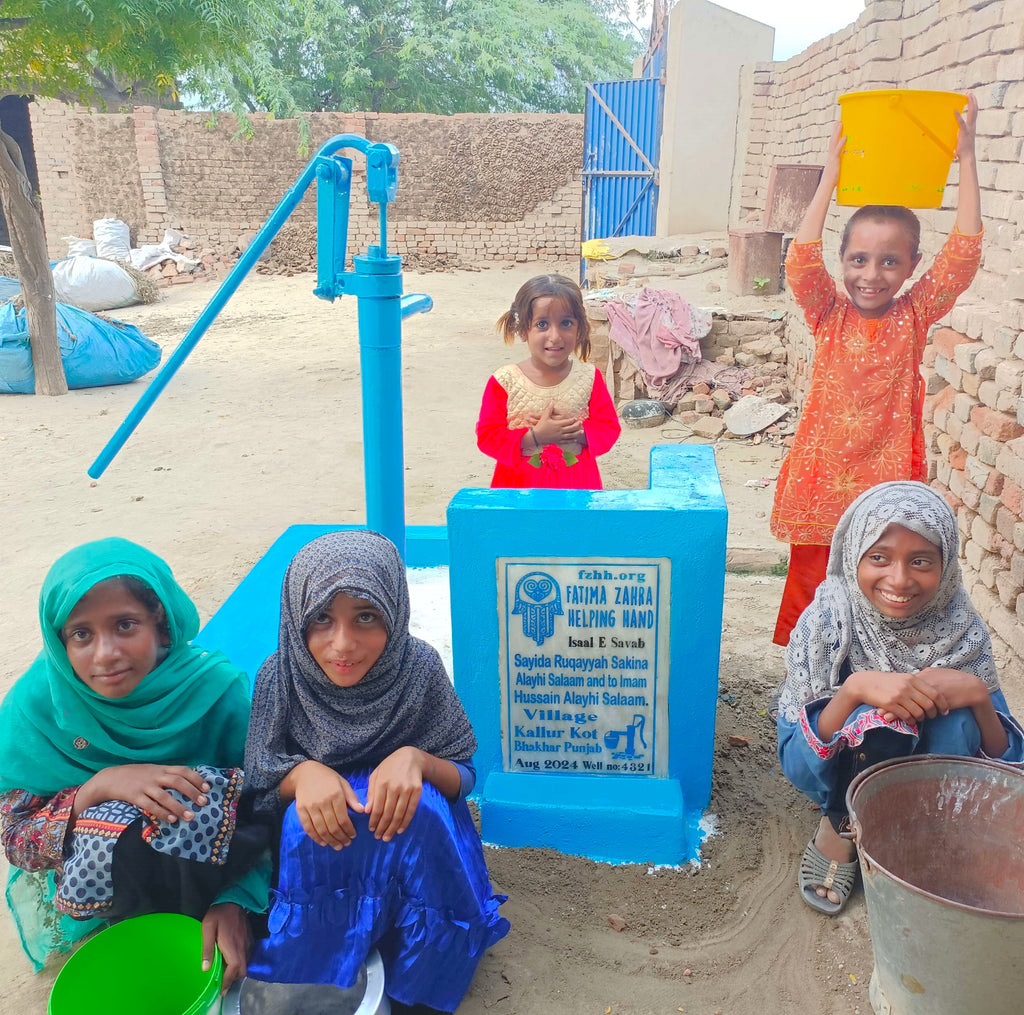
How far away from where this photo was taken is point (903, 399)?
2.45 m

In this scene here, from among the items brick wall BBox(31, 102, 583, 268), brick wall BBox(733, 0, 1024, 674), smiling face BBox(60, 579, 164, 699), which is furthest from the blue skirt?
brick wall BBox(31, 102, 583, 268)

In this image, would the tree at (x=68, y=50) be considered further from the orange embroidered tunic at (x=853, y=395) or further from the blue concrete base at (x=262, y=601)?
the orange embroidered tunic at (x=853, y=395)

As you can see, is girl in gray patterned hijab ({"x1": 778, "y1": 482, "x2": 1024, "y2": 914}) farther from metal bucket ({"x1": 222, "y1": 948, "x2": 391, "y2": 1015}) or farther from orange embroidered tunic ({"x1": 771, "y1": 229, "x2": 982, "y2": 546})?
metal bucket ({"x1": 222, "y1": 948, "x2": 391, "y2": 1015})

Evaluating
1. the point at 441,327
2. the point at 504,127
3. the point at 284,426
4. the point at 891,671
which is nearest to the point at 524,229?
the point at 504,127

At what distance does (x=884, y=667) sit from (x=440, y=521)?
2.95 meters

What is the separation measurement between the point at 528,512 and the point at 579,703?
1.69 ft

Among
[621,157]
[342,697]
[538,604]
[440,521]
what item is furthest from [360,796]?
[621,157]

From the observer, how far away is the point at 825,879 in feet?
6.61

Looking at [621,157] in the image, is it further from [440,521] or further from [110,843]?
[110,843]

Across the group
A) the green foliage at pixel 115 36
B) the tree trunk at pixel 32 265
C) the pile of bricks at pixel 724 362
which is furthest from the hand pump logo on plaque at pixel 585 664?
the tree trunk at pixel 32 265

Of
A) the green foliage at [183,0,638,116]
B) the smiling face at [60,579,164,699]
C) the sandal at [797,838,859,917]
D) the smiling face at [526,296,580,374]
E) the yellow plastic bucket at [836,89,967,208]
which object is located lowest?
the sandal at [797,838,859,917]

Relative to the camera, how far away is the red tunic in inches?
111

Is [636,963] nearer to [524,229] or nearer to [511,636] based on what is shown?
[511,636]

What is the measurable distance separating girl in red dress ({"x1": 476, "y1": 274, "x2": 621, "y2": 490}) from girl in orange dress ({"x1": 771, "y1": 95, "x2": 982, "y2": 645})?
0.62m
